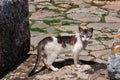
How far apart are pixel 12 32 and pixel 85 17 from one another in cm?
435

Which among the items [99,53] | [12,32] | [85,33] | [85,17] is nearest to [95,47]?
[99,53]

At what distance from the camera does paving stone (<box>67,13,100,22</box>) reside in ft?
33.3

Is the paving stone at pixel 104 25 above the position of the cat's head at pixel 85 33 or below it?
below

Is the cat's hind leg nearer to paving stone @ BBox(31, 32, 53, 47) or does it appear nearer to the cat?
the cat

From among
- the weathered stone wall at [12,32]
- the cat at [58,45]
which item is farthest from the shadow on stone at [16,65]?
the cat at [58,45]

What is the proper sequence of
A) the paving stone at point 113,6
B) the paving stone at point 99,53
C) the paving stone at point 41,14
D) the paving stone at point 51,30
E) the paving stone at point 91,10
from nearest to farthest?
the paving stone at point 99,53, the paving stone at point 51,30, the paving stone at point 41,14, the paving stone at point 91,10, the paving stone at point 113,6

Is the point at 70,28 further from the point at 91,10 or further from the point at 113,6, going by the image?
the point at 113,6

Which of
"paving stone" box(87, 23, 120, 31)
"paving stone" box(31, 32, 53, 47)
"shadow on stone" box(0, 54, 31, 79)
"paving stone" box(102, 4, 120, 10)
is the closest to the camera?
"shadow on stone" box(0, 54, 31, 79)

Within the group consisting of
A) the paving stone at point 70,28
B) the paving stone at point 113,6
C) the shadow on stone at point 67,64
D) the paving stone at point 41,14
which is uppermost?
the shadow on stone at point 67,64

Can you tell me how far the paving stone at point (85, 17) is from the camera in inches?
399

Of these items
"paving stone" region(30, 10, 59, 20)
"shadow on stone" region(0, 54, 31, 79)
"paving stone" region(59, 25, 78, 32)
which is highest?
"shadow on stone" region(0, 54, 31, 79)

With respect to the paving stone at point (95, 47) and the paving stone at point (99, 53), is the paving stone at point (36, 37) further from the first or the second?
the paving stone at point (99, 53)

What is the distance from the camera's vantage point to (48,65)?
609cm

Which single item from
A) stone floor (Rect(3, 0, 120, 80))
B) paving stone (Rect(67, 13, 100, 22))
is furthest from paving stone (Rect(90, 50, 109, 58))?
paving stone (Rect(67, 13, 100, 22))
